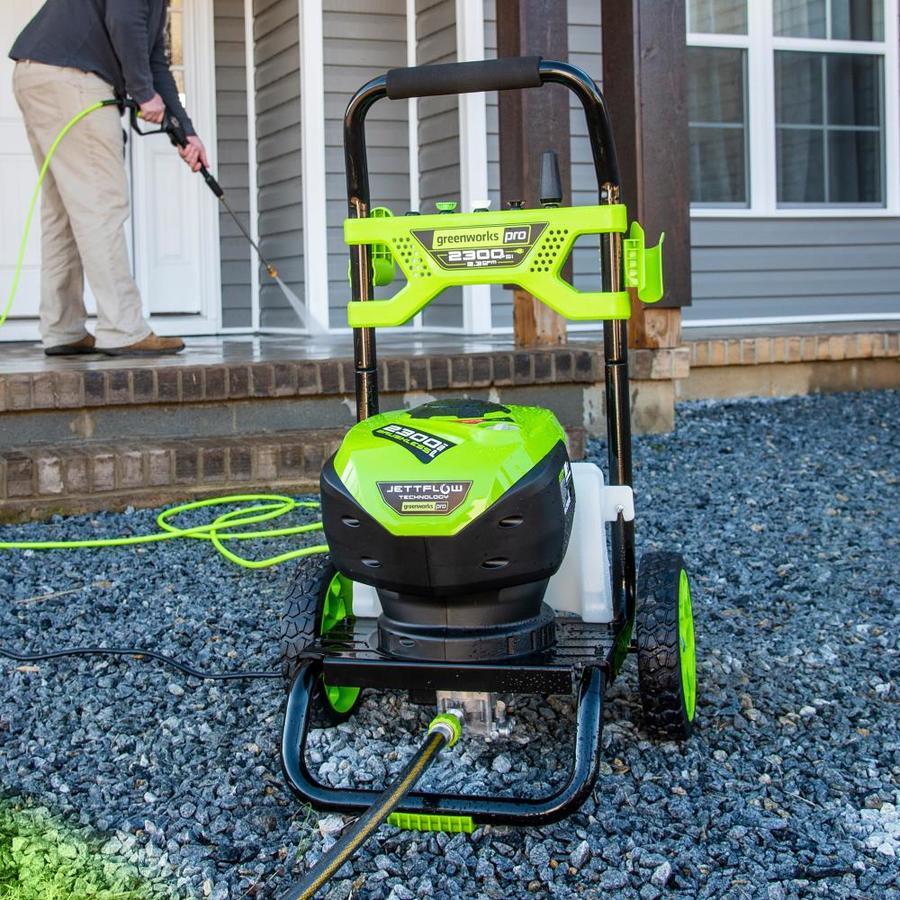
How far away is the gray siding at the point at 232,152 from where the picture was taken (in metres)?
6.74

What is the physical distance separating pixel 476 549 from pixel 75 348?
345 centimetres

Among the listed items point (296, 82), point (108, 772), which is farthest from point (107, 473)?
point (296, 82)

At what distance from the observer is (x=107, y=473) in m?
3.58

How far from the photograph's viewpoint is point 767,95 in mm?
6980

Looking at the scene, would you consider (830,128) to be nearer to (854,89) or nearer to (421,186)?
(854,89)

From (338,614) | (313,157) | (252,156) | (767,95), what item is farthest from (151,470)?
(767,95)

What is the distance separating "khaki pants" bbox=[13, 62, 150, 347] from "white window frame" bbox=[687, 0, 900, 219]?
12.0ft

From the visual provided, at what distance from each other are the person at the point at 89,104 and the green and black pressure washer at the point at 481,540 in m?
2.40

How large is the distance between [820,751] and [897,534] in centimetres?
155

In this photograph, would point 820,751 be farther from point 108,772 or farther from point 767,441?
point 767,441

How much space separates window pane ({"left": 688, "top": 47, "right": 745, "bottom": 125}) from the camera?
6938 millimetres

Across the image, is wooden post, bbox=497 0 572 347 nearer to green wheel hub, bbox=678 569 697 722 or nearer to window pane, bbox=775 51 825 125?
green wheel hub, bbox=678 569 697 722

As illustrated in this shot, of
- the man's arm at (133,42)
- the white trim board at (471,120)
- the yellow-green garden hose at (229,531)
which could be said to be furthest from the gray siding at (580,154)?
the yellow-green garden hose at (229,531)

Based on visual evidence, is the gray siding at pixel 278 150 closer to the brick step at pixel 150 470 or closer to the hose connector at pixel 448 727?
the brick step at pixel 150 470
